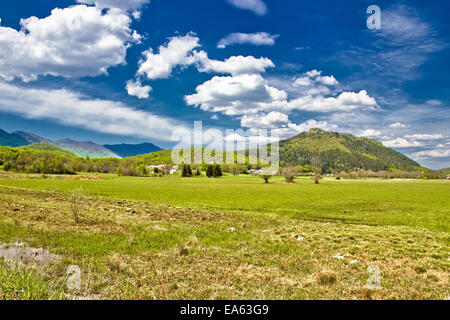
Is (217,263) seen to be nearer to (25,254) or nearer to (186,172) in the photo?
Result: (25,254)

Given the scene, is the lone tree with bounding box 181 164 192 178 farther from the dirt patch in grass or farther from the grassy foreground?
the dirt patch in grass

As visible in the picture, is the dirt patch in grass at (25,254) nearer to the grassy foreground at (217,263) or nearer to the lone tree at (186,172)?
the grassy foreground at (217,263)

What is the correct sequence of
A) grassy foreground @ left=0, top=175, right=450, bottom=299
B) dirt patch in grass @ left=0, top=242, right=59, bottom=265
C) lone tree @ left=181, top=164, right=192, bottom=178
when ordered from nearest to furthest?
grassy foreground @ left=0, top=175, right=450, bottom=299 < dirt patch in grass @ left=0, top=242, right=59, bottom=265 < lone tree @ left=181, top=164, right=192, bottom=178

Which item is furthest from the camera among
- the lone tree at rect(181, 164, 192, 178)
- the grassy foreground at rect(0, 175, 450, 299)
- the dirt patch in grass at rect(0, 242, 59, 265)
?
the lone tree at rect(181, 164, 192, 178)

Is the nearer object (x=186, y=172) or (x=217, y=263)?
(x=217, y=263)

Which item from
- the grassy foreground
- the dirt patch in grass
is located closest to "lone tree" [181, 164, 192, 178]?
the grassy foreground

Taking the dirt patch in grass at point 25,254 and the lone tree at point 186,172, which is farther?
the lone tree at point 186,172

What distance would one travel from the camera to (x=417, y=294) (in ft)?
24.7

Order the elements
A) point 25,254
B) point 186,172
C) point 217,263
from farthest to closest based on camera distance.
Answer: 1. point 186,172
2. point 25,254
3. point 217,263

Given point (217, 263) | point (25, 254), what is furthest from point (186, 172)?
point (217, 263)

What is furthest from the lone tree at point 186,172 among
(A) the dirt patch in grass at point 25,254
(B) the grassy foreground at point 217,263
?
(A) the dirt patch in grass at point 25,254
